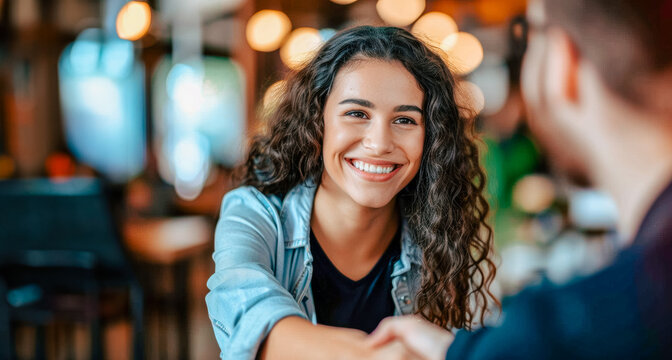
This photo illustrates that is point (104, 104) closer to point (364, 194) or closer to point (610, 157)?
point (364, 194)

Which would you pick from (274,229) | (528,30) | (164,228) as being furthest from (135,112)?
(528,30)

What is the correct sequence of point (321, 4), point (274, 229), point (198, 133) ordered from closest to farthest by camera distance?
1. point (274, 229)
2. point (198, 133)
3. point (321, 4)

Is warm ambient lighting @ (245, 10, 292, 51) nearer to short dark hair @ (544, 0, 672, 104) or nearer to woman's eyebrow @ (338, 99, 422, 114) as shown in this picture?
woman's eyebrow @ (338, 99, 422, 114)

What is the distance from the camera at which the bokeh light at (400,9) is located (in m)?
4.17

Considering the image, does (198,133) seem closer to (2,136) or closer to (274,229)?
(2,136)

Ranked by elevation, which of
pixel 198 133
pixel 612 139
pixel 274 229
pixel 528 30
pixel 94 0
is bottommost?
pixel 198 133

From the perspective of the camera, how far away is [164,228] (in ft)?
11.3

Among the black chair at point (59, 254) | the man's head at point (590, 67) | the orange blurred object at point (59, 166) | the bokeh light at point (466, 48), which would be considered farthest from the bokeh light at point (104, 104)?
the man's head at point (590, 67)

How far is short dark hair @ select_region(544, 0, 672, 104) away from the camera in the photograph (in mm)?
616

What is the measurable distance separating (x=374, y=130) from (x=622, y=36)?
578mm

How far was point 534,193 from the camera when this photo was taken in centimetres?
427

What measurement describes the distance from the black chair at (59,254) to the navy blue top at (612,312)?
6.81 ft

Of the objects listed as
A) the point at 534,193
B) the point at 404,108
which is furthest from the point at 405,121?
the point at 534,193

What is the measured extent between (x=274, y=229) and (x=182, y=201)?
3.93 m
